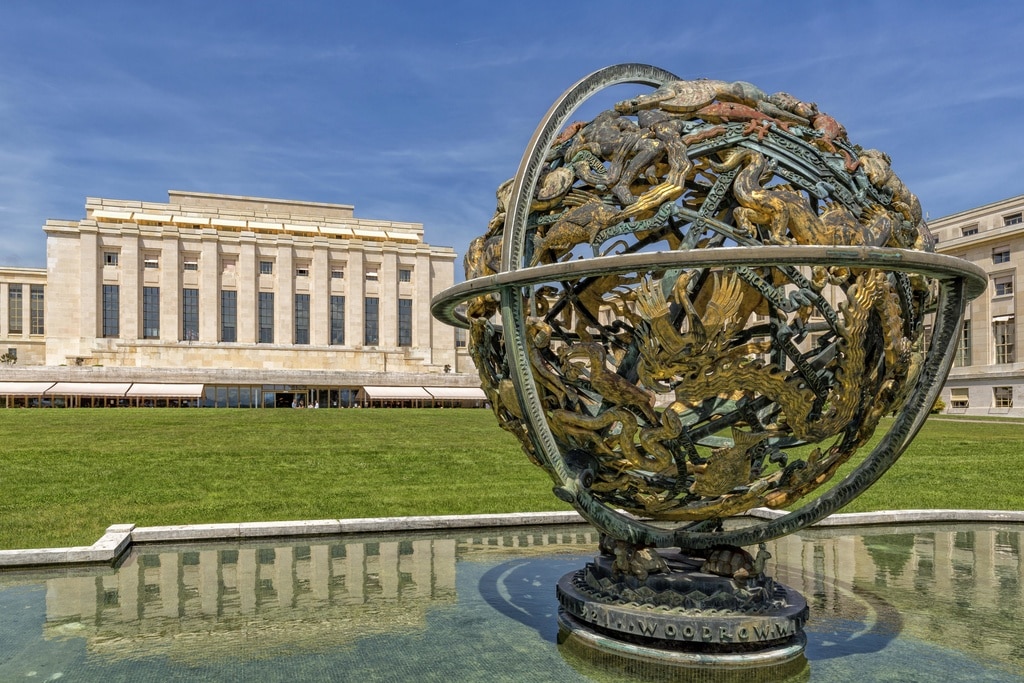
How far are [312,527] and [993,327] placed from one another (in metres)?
57.5

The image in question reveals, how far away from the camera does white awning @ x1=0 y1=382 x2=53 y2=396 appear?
47.9 metres

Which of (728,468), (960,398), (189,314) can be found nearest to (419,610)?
(728,468)

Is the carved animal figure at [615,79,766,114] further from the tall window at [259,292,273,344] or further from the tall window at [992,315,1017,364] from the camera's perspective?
the tall window at [259,292,273,344]

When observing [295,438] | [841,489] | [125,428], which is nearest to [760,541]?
[841,489]

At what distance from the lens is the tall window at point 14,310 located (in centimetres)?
7869

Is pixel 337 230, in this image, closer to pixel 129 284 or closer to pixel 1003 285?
pixel 129 284

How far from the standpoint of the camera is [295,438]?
2456 centimetres

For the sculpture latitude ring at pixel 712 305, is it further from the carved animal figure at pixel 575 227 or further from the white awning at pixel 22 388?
the white awning at pixel 22 388

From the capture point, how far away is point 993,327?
181 feet

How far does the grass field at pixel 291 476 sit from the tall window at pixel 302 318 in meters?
44.9

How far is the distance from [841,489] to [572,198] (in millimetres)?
3424

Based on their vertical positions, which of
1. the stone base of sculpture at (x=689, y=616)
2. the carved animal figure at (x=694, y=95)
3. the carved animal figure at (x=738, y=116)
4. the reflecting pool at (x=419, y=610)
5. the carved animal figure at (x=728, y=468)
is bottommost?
the reflecting pool at (x=419, y=610)

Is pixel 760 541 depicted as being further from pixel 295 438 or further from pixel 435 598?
pixel 295 438

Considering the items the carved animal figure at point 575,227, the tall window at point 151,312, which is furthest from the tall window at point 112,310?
the carved animal figure at point 575,227
